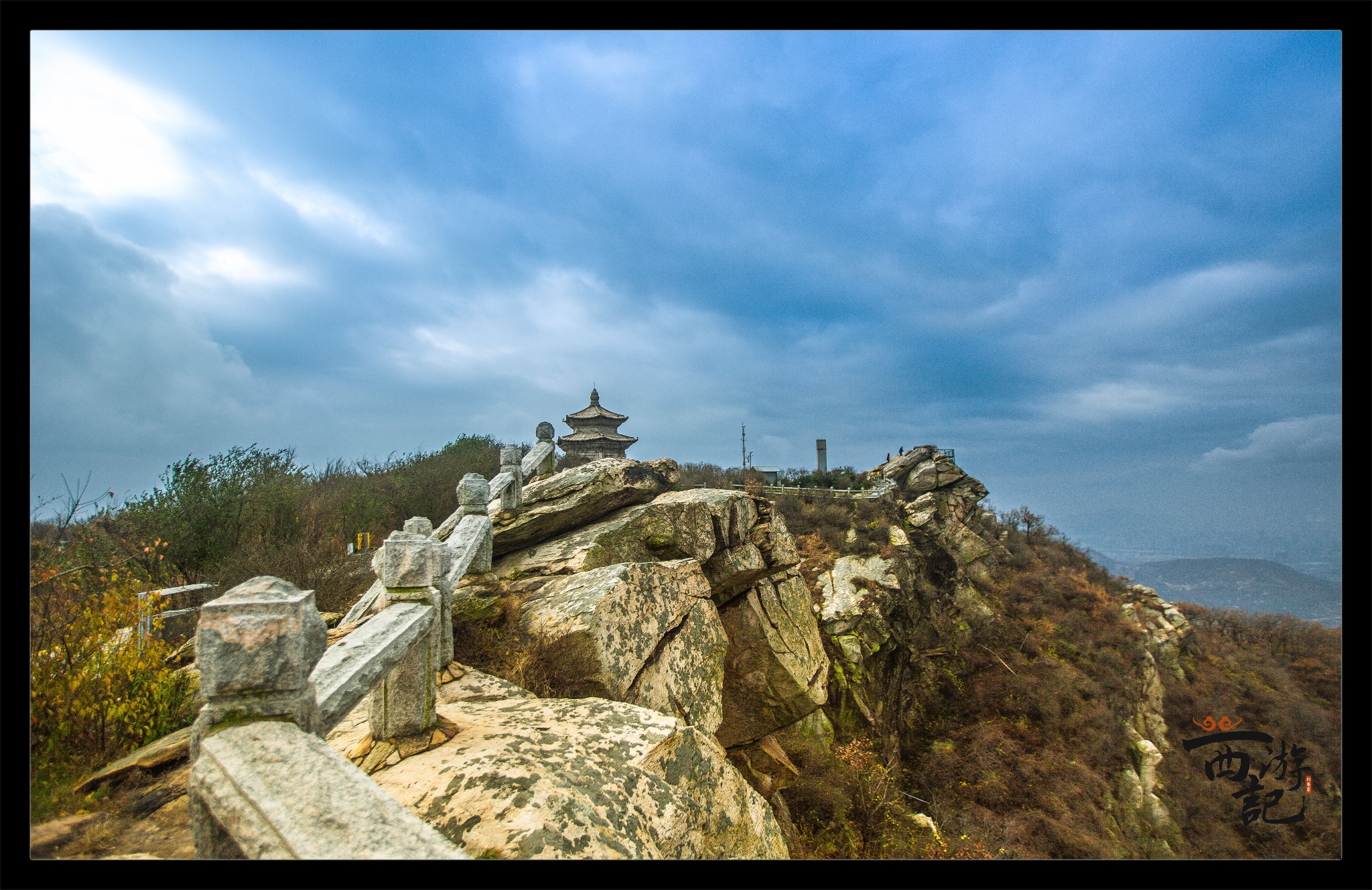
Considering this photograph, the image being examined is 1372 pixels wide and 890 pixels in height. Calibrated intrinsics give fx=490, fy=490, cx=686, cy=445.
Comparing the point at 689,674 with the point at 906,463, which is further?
the point at 906,463

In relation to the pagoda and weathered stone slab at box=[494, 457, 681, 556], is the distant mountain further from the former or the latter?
the pagoda

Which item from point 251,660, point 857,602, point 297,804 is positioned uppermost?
point 251,660

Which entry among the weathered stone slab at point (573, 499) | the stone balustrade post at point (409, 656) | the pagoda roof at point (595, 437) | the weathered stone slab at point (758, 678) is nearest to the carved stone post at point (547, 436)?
the weathered stone slab at point (573, 499)

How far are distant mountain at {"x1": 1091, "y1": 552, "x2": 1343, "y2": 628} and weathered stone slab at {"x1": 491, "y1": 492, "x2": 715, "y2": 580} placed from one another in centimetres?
1610

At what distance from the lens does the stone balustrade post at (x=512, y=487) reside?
7570 mm

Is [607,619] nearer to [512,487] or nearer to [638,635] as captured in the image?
[638,635]

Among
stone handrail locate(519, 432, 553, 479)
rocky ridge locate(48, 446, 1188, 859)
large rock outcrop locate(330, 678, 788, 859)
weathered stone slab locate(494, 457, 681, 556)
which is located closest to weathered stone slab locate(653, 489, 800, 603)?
rocky ridge locate(48, 446, 1188, 859)

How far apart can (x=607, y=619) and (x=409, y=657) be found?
2.13 meters

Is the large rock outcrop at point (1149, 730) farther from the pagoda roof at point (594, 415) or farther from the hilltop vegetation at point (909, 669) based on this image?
the pagoda roof at point (594, 415)

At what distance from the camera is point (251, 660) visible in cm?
166

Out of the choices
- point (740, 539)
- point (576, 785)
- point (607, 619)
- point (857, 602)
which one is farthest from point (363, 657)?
point (857, 602)

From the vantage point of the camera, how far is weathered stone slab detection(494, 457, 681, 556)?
23.8ft

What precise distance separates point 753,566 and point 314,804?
8237 millimetres
